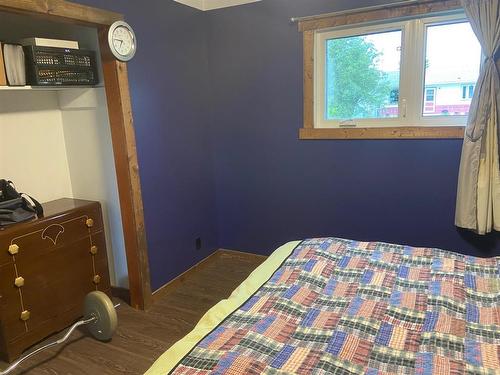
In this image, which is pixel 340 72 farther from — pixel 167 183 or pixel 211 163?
pixel 167 183

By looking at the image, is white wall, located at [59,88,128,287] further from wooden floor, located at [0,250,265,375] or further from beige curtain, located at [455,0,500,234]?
beige curtain, located at [455,0,500,234]

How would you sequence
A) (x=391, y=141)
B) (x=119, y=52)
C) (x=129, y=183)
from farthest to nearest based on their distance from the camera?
(x=391, y=141) → (x=129, y=183) → (x=119, y=52)

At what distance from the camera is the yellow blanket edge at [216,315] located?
4.10ft

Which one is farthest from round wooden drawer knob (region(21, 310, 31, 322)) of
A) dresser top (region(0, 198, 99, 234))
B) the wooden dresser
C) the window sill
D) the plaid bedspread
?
the window sill

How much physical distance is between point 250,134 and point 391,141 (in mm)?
1208

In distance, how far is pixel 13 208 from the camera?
2230 millimetres

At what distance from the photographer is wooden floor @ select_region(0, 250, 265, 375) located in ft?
7.02

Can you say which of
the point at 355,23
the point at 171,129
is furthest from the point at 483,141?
the point at 171,129

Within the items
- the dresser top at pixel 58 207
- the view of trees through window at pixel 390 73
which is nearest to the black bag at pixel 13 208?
the dresser top at pixel 58 207

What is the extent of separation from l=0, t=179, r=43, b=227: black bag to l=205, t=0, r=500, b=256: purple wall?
5.49ft

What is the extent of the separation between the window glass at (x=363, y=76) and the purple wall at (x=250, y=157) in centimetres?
25

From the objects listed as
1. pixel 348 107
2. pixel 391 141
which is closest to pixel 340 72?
pixel 348 107

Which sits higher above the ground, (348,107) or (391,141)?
(348,107)

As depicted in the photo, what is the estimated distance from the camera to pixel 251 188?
3443 millimetres
